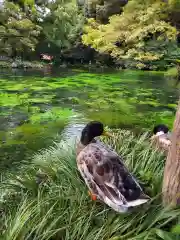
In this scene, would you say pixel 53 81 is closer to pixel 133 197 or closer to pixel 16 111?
pixel 16 111

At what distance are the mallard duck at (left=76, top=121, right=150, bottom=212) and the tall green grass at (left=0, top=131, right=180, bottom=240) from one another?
103 mm

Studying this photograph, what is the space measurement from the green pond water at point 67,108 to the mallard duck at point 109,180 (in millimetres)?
2149

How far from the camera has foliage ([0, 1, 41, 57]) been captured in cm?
1653

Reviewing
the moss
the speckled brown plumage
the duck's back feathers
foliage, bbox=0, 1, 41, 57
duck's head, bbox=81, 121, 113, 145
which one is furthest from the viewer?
foliage, bbox=0, 1, 41, 57

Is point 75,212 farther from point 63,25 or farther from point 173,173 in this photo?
point 63,25

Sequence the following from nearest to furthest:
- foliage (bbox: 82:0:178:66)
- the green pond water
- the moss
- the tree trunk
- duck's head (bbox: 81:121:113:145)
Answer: the tree trunk, duck's head (bbox: 81:121:113:145), the green pond water, the moss, foliage (bbox: 82:0:178:66)

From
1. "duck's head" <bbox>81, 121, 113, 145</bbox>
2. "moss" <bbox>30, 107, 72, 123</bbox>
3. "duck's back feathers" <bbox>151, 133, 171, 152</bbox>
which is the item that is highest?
"duck's head" <bbox>81, 121, 113, 145</bbox>

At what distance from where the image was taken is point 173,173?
1699mm

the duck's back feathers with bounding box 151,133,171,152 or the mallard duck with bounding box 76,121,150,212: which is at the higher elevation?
the mallard duck with bounding box 76,121,150,212

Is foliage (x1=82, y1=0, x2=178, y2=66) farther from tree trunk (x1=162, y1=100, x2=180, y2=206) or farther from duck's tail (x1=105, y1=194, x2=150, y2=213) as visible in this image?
duck's tail (x1=105, y1=194, x2=150, y2=213)

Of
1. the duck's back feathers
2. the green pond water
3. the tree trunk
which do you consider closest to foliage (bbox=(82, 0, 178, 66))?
the green pond water

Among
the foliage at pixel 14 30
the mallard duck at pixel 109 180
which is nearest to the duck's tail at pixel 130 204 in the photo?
the mallard duck at pixel 109 180

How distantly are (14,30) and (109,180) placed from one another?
53.2 feet

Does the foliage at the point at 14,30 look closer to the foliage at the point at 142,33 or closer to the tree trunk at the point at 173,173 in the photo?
the foliage at the point at 142,33
